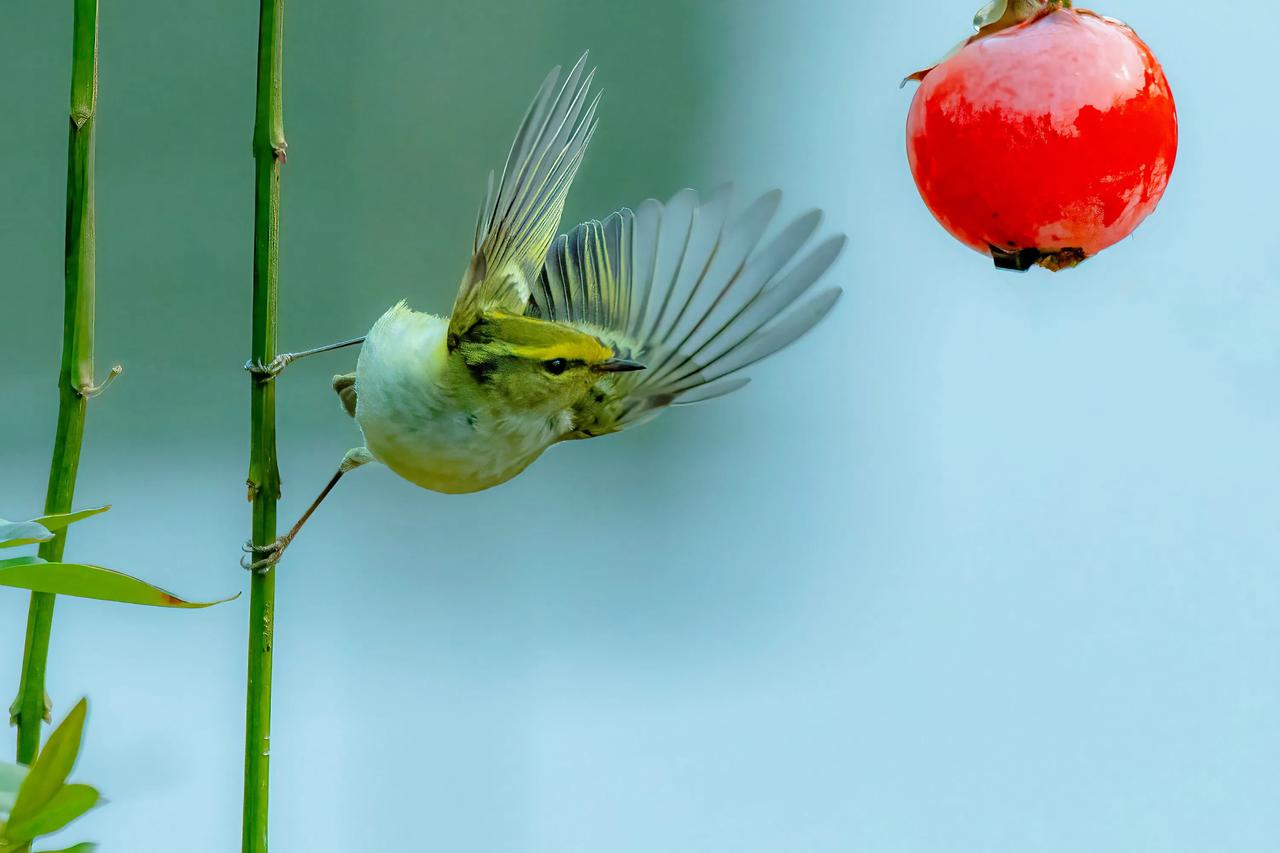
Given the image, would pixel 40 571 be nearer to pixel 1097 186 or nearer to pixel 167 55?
pixel 1097 186

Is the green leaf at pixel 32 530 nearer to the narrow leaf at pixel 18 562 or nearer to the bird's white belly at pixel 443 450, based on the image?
the narrow leaf at pixel 18 562

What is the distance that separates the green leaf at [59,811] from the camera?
32cm

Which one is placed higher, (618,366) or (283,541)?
(618,366)

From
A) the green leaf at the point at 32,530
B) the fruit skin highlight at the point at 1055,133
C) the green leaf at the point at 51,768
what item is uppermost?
the fruit skin highlight at the point at 1055,133

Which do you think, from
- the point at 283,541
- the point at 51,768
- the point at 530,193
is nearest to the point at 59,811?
the point at 51,768

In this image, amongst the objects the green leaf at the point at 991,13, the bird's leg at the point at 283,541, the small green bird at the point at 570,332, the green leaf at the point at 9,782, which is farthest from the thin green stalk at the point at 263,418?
the green leaf at the point at 991,13

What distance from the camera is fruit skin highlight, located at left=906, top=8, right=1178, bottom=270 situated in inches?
24.6

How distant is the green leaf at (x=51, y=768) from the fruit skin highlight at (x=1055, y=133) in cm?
49

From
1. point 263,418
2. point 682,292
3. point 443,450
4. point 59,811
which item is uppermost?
point 682,292

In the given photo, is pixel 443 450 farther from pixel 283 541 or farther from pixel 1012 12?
pixel 1012 12

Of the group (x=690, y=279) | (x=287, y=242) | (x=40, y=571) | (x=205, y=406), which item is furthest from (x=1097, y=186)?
(x=205, y=406)

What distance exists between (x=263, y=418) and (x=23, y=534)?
0.59ft

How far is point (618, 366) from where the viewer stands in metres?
0.90

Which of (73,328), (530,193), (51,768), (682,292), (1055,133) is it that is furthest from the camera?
(682,292)
